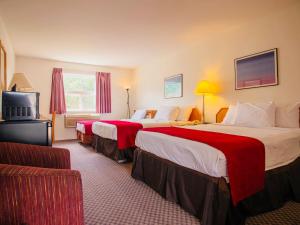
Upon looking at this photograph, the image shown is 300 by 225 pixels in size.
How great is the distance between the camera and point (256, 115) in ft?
8.98

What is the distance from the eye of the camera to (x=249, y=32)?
3.29 m

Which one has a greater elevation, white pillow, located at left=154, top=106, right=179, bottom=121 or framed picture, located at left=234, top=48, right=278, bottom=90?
framed picture, located at left=234, top=48, right=278, bottom=90

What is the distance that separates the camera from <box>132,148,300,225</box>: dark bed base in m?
1.53

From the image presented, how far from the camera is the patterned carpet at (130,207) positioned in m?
1.72

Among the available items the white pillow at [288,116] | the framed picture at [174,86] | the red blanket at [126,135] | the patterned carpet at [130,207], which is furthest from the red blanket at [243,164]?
the framed picture at [174,86]

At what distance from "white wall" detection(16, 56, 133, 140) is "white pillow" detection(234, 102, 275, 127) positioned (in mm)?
4389

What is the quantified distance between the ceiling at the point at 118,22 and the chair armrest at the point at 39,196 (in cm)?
236

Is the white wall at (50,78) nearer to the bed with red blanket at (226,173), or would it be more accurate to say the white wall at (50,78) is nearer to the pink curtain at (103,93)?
the pink curtain at (103,93)

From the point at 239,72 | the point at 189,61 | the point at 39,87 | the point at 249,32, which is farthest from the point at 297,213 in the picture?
the point at 39,87

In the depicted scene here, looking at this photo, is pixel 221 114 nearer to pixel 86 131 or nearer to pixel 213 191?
pixel 213 191

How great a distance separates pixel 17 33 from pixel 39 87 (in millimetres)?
2017

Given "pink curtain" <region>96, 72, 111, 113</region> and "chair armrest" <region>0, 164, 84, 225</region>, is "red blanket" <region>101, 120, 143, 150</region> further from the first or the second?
"pink curtain" <region>96, 72, 111, 113</region>

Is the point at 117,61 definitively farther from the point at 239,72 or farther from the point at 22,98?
the point at 22,98

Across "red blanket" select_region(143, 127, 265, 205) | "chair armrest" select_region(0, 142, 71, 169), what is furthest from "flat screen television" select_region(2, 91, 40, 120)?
"red blanket" select_region(143, 127, 265, 205)
